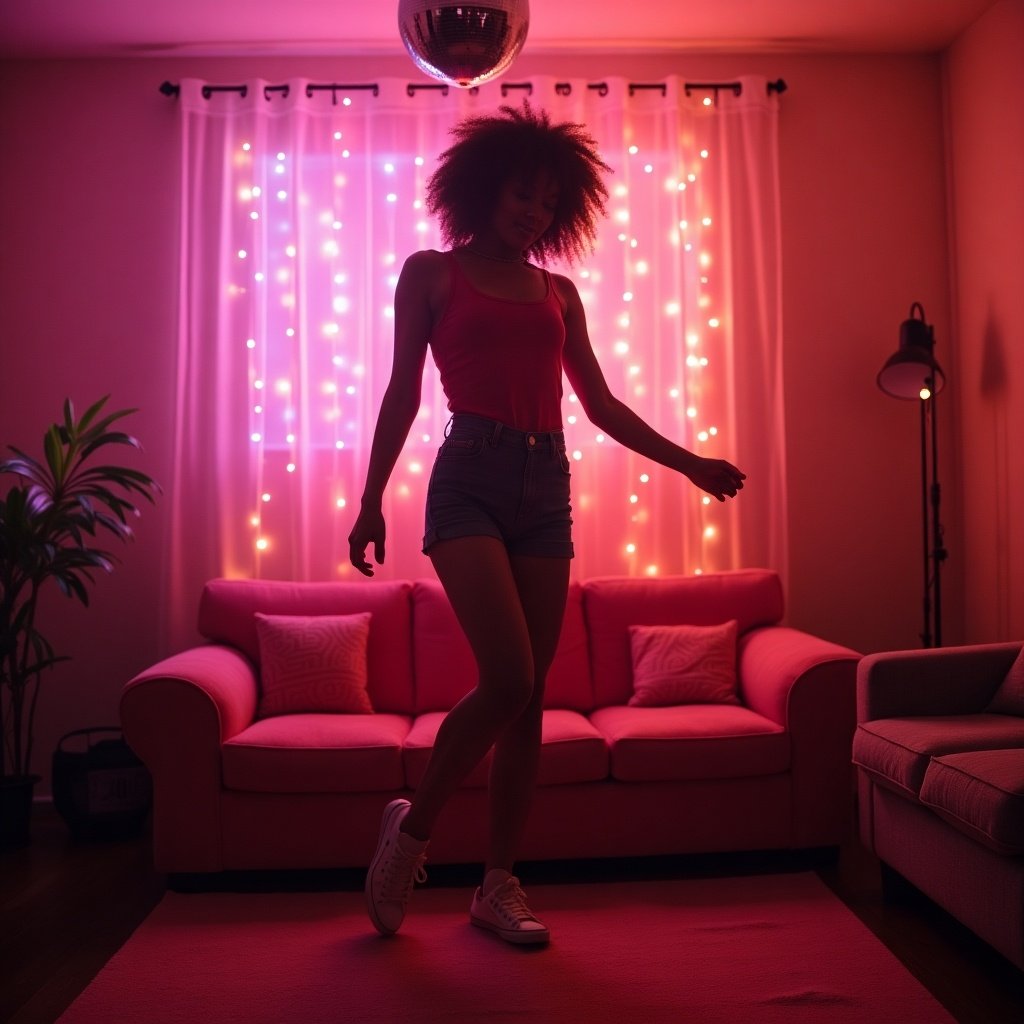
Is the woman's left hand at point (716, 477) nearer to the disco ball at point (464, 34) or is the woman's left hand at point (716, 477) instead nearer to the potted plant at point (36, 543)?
the disco ball at point (464, 34)

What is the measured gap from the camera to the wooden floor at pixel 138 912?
215 centimetres

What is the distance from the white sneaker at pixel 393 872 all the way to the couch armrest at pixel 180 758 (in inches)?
26.7

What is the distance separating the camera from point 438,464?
227 centimetres

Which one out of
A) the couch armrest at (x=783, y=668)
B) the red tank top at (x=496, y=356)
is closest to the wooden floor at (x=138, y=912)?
the couch armrest at (x=783, y=668)

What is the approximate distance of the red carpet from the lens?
2.06m

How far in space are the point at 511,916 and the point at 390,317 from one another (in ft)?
7.63

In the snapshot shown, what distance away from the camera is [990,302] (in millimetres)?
3895

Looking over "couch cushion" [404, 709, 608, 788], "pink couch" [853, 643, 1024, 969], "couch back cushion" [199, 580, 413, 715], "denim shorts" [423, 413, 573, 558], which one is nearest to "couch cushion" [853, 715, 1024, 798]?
"pink couch" [853, 643, 1024, 969]

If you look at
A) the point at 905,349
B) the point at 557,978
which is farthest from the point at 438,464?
the point at 905,349

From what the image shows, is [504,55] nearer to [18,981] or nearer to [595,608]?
[595,608]

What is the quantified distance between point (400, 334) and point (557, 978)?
136cm

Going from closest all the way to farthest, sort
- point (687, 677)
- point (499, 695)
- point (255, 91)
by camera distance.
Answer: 1. point (499, 695)
2. point (687, 677)
3. point (255, 91)

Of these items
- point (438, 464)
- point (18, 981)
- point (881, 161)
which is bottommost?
point (18, 981)

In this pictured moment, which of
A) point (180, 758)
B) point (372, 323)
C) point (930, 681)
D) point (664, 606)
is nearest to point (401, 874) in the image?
point (180, 758)
